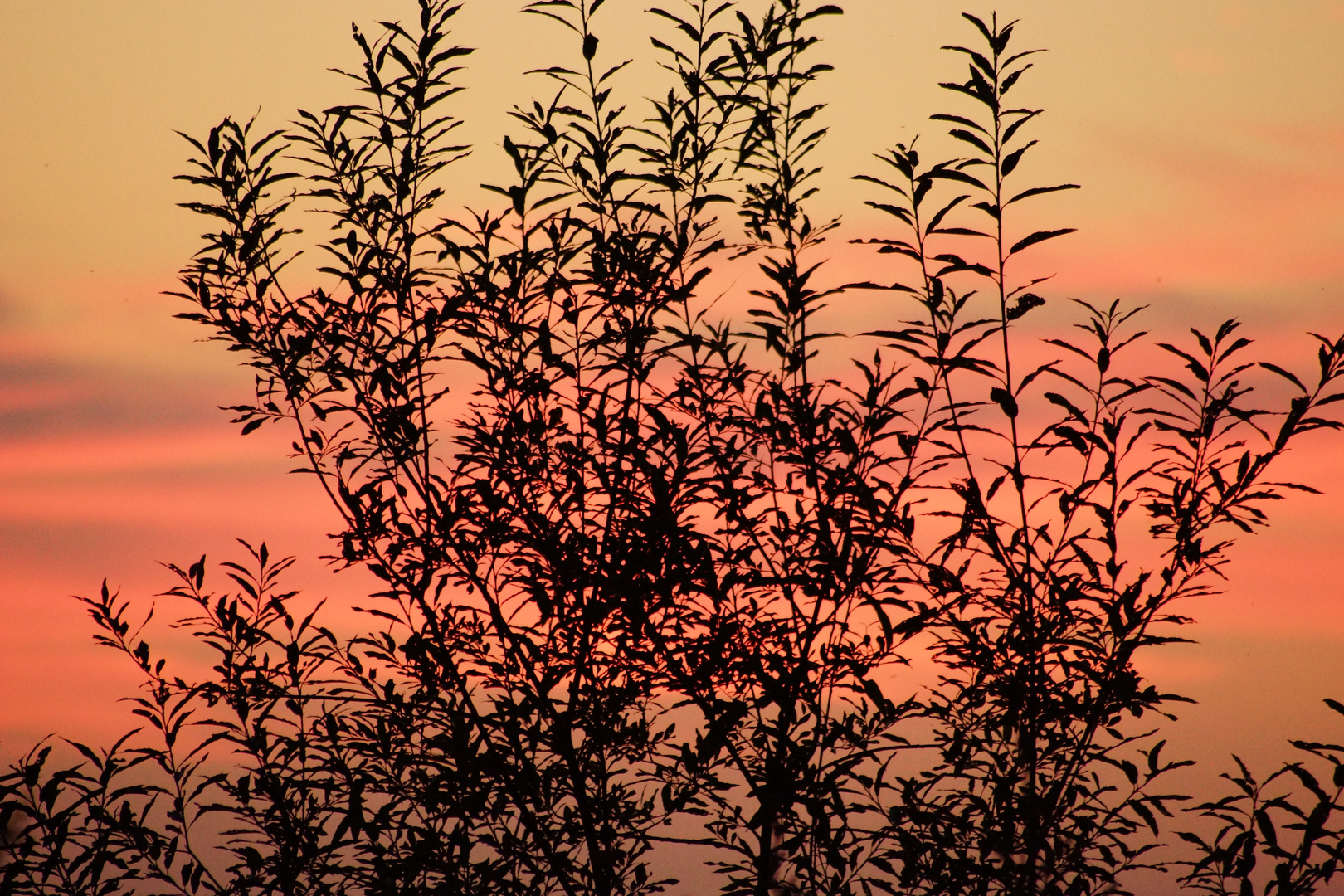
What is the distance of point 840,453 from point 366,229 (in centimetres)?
270

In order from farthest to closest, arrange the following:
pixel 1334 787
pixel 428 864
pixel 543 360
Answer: pixel 543 360
pixel 428 864
pixel 1334 787

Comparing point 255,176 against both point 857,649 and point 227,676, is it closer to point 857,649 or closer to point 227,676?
point 227,676

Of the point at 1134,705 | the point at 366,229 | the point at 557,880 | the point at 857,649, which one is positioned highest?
the point at 366,229

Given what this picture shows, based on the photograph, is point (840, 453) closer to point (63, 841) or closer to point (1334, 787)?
point (1334, 787)

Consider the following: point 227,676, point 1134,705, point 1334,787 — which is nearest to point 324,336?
point 227,676

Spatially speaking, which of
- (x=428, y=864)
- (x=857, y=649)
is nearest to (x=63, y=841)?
(x=428, y=864)

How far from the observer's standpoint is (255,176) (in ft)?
19.1

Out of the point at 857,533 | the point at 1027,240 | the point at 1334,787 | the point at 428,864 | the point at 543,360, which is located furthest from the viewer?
Answer: the point at 543,360

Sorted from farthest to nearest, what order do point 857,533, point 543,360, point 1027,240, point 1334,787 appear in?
point 543,360, point 857,533, point 1027,240, point 1334,787

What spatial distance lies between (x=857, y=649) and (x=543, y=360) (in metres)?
2.07

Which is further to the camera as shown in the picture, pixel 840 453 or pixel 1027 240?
pixel 840 453

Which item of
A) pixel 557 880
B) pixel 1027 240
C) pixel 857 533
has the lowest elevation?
pixel 557 880

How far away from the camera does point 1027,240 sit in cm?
432

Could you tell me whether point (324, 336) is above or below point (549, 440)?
above
